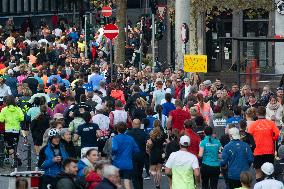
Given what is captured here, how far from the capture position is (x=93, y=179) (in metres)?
21.8

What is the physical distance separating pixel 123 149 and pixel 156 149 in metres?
2.34

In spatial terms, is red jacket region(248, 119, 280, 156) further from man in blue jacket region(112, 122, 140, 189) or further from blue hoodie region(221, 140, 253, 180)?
man in blue jacket region(112, 122, 140, 189)

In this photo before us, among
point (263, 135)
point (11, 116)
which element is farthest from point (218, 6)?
point (263, 135)

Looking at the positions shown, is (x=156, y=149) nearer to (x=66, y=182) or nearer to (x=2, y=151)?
(x=2, y=151)

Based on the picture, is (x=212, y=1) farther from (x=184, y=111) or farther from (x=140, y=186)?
(x=140, y=186)

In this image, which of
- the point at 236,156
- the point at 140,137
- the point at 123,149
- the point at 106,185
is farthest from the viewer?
the point at 140,137

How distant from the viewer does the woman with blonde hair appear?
94.5 feet

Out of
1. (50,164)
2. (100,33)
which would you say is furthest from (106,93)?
(100,33)

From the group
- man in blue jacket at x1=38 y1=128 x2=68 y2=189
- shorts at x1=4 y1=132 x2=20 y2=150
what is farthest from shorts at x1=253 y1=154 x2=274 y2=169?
shorts at x1=4 y1=132 x2=20 y2=150

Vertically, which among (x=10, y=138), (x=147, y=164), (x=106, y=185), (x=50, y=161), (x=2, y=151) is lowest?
(x=147, y=164)

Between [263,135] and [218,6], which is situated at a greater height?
[218,6]

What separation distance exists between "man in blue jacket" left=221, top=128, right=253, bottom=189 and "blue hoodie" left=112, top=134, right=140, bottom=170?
1.80m

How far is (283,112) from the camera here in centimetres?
3297

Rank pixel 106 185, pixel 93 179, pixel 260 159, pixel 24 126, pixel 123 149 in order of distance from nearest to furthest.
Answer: pixel 106 185 → pixel 93 179 → pixel 123 149 → pixel 260 159 → pixel 24 126
